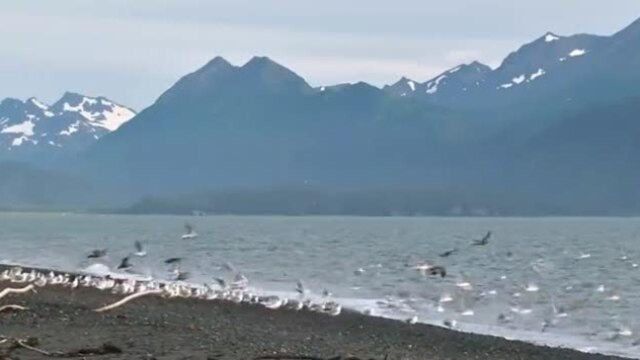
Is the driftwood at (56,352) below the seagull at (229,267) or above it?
above

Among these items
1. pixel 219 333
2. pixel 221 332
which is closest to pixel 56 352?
pixel 219 333

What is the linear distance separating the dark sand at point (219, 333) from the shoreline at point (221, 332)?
0.8 inches

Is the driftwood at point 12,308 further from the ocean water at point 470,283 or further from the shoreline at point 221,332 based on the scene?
the ocean water at point 470,283

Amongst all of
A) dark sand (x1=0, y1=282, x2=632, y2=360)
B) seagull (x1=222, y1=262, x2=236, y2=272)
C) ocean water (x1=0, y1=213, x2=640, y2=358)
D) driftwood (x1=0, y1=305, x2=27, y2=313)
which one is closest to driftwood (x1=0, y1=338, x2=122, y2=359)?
dark sand (x1=0, y1=282, x2=632, y2=360)

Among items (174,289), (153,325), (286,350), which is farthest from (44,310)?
(174,289)

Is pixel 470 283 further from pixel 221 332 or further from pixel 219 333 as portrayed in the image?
pixel 219 333

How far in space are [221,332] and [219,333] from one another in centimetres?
36

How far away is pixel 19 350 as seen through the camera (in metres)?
18.5

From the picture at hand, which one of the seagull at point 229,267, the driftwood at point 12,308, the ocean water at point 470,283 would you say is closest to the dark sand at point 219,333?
the driftwood at point 12,308

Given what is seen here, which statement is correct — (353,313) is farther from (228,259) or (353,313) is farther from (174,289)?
(228,259)

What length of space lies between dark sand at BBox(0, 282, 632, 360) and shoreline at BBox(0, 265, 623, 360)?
21 millimetres

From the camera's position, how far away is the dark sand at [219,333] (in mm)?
20047

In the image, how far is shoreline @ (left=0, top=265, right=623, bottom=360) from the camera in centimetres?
2027

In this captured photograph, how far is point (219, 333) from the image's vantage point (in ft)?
77.6
